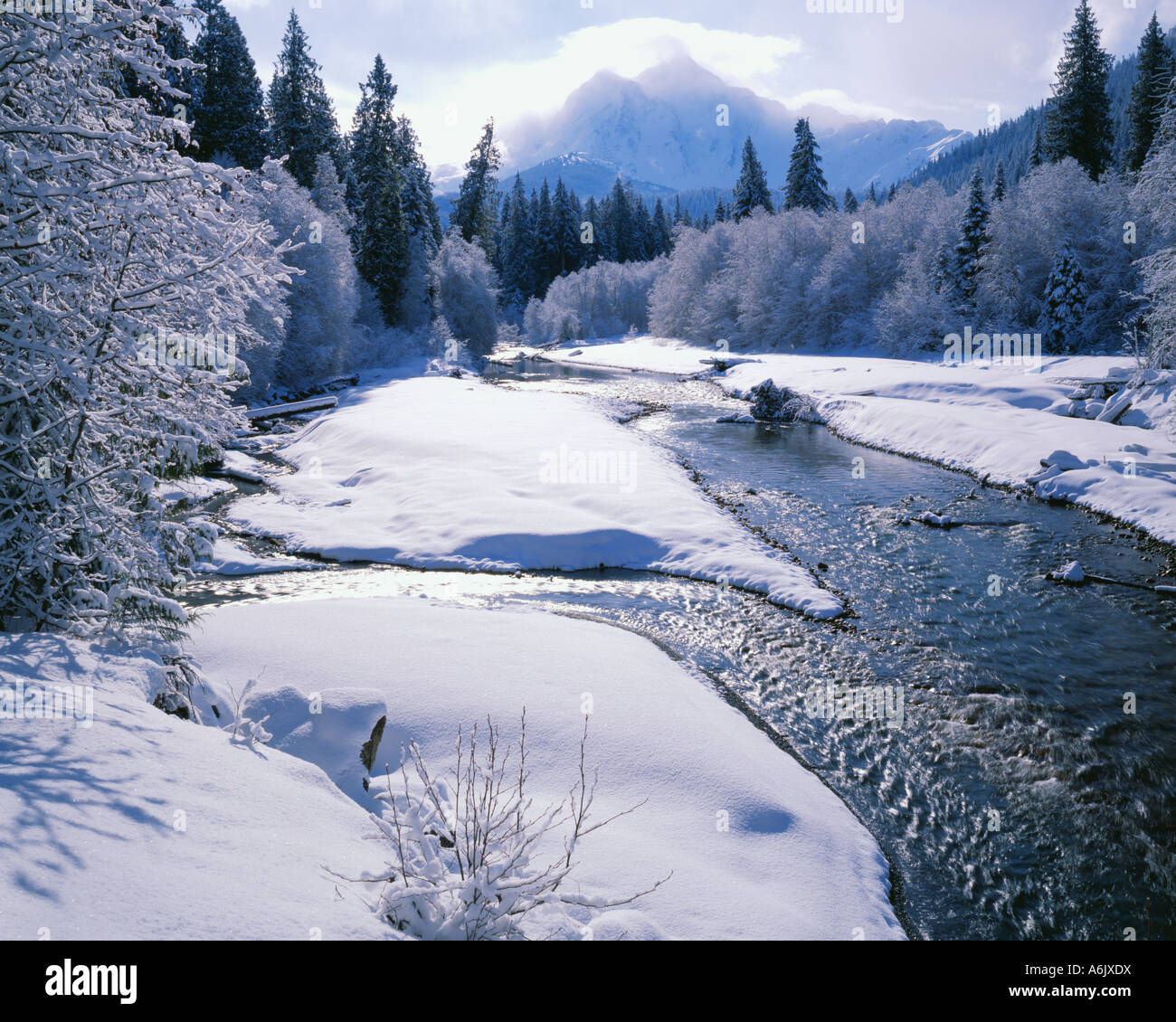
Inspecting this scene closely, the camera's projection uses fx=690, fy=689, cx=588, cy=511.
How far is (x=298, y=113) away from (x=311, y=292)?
75.1 feet

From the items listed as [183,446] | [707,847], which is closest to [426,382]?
[183,446]

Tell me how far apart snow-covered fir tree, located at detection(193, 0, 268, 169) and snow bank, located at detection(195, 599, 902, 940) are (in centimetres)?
4569

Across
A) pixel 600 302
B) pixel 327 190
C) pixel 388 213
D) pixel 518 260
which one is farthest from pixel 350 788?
pixel 518 260

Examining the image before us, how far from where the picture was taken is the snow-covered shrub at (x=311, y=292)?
3497 cm

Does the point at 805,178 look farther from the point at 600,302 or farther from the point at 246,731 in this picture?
the point at 246,731

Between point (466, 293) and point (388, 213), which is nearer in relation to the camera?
point (388, 213)

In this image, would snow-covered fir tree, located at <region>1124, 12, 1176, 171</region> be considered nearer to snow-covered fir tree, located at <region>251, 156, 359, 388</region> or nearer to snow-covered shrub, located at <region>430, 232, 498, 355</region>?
snow-covered shrub, located at <region>430, 232, 498, 355</region>

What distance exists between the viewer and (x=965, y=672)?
32.4 ft

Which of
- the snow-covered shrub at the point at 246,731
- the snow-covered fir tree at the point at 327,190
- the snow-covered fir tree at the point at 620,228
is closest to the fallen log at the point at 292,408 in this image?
the snow-covered fir tree at the point at 327,190

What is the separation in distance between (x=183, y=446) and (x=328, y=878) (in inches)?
166

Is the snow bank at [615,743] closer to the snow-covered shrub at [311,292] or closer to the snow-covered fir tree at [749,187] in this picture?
the snow-covered shrub at [311,292]

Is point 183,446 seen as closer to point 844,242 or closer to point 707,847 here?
point 707,847

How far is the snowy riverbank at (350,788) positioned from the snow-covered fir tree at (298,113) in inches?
1970

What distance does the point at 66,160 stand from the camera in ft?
15.4
